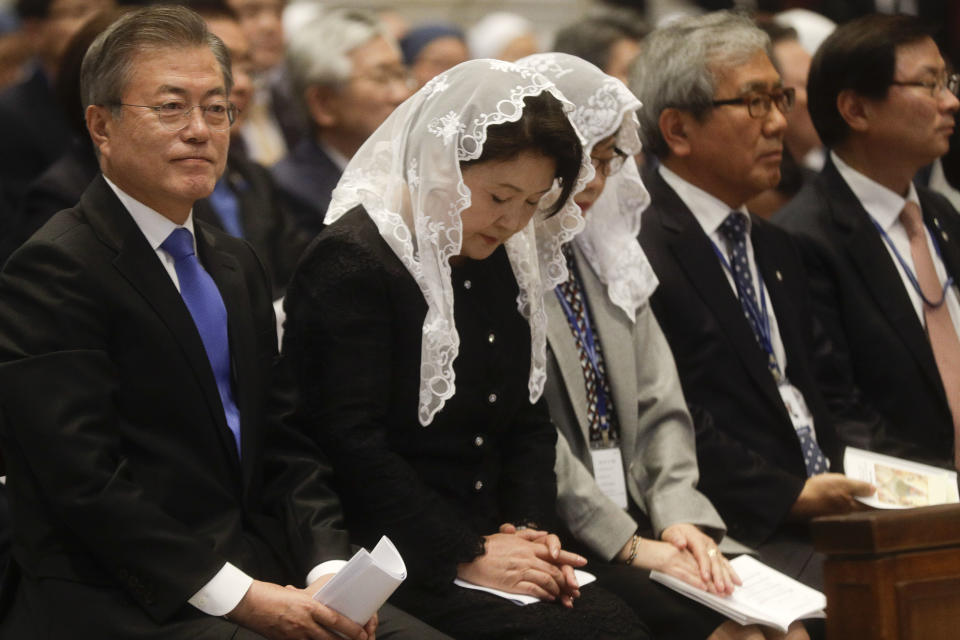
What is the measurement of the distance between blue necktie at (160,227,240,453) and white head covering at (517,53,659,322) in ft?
3.59

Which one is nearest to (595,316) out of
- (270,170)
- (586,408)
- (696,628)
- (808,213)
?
(586,408)

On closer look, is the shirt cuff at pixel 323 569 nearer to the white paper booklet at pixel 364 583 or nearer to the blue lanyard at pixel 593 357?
the white paper booklet at pixel 364 583

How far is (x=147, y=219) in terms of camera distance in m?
2.59

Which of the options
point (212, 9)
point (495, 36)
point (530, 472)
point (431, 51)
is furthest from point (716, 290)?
point (495, 36)

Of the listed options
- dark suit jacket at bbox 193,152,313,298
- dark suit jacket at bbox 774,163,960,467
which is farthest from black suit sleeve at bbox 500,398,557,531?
dark suit jacket at bbox 193,152,313,298

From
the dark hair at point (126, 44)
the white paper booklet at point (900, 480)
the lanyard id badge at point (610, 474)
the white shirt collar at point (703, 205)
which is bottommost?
the white paper booklet at point (900, 480)

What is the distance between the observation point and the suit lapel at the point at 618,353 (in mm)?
3334

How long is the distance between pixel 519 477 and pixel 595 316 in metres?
0.62

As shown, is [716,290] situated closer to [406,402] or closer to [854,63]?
[854,63]

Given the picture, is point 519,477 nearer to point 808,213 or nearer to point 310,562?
point 310,562

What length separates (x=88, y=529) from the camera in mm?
2361

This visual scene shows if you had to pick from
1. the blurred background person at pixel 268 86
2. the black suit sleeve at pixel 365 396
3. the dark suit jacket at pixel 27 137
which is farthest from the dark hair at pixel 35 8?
the black suit sleeve at pixel 365 396

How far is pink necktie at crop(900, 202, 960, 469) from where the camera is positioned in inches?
157

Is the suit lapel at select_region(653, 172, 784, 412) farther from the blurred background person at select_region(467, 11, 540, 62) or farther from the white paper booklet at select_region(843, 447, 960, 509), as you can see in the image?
the blurred background person at select_region(467, 11, 540, 62)
